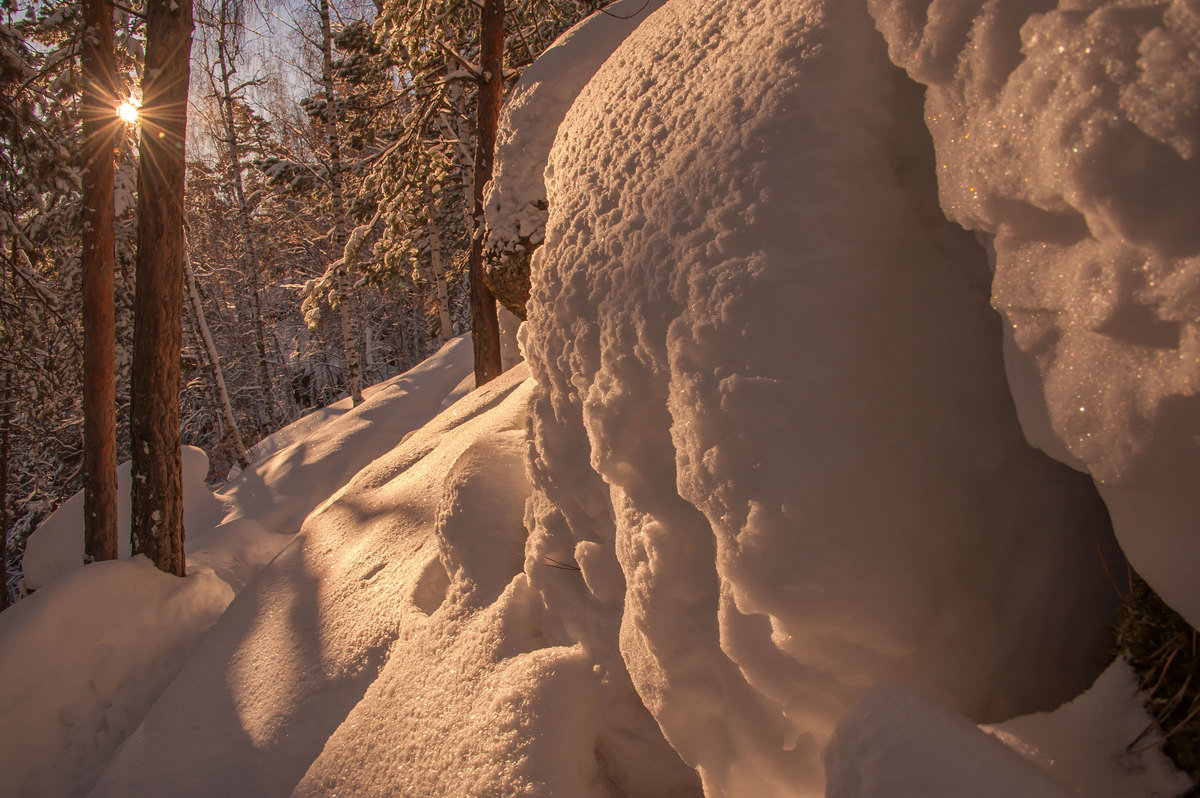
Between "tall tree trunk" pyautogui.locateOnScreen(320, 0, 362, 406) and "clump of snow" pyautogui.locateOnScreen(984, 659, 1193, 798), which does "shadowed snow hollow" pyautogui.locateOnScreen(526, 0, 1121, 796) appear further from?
"tall tree trunk" pyautogui.locateOnScreen(320, 0, 362, 406)

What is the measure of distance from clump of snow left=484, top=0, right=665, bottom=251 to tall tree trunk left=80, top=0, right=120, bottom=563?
333 centimetres

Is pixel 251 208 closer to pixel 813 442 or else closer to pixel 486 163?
pixel 486 163

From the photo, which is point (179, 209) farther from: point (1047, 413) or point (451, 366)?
point (451, 366)

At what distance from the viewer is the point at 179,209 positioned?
5168 mm

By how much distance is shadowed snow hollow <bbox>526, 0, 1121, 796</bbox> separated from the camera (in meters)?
1.48

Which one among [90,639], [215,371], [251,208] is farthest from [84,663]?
[251,208]

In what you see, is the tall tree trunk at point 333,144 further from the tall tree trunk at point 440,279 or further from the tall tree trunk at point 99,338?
the tall tree trunk at point 99,338

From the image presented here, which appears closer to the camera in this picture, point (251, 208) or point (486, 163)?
point (486, 163)

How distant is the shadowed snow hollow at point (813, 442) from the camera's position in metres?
1.48

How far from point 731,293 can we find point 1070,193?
771 millimetres

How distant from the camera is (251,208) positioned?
654 inches

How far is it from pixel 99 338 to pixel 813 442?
21.0 ft

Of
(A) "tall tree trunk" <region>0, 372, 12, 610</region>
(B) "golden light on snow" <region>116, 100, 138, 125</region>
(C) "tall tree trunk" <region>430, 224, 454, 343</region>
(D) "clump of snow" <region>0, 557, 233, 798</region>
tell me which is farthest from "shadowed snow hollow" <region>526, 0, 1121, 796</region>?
(A) "tall tree trunk" <region>0, 372, 12, 610</region>

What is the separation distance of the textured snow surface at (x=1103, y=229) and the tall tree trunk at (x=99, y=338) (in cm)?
660
